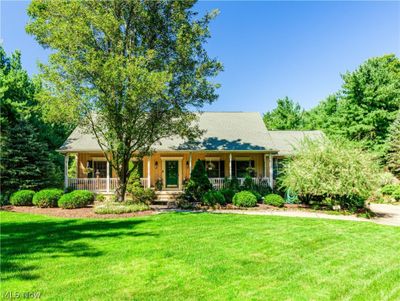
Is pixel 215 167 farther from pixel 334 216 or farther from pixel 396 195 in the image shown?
pixel 396 195

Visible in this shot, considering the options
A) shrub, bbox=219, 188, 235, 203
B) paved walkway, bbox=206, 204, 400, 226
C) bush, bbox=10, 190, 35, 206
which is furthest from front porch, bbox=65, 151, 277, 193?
paved walkway, bbox=206, 204, 400, 226

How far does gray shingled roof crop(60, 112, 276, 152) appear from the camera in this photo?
1753 cm

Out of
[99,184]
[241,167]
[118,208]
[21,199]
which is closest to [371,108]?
[241,167]

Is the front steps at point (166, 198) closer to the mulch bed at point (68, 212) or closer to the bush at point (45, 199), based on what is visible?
the mulch bed at point (68, 212)

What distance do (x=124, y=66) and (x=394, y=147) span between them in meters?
23.7

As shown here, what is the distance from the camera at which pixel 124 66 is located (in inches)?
446

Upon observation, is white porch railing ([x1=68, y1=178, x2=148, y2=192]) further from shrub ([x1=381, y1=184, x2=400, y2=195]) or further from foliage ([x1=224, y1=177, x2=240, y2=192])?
shrub ([x1=381, y1=184, x2=400, y2=195])

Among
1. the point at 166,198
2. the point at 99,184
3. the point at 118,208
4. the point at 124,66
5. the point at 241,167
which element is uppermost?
the point at 124,66

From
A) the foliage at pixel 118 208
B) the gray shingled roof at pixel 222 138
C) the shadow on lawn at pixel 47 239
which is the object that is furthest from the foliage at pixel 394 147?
the shadow on lawn at pixel 47 239

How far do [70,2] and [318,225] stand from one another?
540 inches

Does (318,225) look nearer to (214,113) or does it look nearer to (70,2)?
(70,2)

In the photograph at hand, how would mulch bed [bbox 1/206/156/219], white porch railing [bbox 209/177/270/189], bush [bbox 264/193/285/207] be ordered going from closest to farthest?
mulch bed [bbox 1/206/156/219] < bush [bbox 264/193/285/207] < white porch railing [bbox 209/177/270/189]

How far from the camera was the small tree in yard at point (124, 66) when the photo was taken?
1060cm

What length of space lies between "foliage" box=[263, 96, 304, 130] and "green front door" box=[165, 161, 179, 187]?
24.3m
